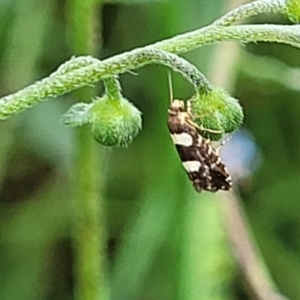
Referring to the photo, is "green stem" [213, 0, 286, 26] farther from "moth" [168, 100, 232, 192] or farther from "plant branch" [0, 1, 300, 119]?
"moth" [168, 100, 232, 192]

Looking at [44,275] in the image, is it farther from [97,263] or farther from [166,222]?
[97,263]

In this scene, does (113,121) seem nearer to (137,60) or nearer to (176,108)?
(137,60)

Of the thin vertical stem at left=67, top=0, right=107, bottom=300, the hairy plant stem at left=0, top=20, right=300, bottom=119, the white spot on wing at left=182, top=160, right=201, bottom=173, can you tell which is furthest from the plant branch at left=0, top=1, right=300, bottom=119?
the thin vertical stem at left=67, top=0, right=107, bottom=300

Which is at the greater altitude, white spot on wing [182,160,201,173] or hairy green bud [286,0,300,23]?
hairy green bud [286,0,300,23]

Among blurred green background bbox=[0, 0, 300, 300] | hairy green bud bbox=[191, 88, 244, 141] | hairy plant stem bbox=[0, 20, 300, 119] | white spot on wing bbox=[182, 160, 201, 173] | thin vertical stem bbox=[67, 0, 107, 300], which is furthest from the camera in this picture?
blurred green background bbox=[0, 0, 300, 300]

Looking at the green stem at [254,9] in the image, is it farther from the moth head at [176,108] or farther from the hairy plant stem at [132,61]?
the moth head at [176,108]

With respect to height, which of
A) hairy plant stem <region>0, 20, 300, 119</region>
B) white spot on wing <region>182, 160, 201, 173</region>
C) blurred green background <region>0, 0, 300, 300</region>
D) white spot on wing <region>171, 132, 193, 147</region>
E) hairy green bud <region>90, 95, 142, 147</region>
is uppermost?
hairy plant stem <region>0, 20, 300, 119</region>
